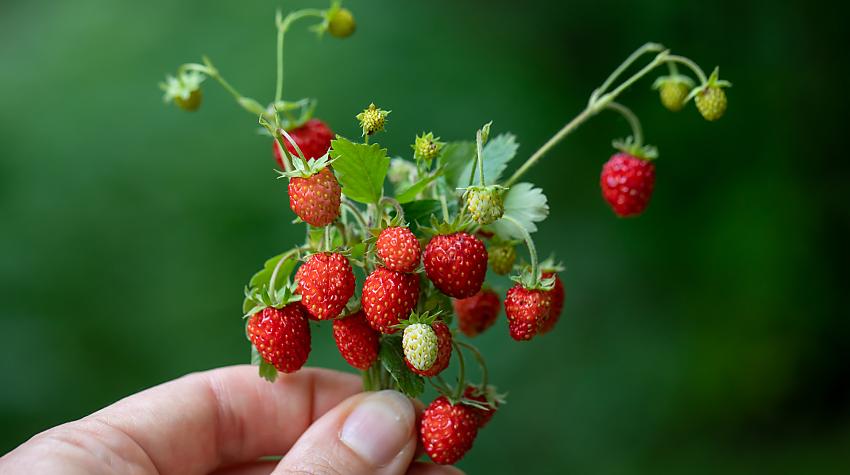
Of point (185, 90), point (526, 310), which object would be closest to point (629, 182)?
point (526, 310)

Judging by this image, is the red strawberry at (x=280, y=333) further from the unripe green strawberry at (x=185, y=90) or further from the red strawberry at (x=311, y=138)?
the unripe green strawberry at (x=185, y=90)

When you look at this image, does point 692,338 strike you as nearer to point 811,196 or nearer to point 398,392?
point 811,196

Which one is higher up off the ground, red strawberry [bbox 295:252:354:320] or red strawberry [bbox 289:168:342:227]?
red strawberry [bbox 289:168:342:227]

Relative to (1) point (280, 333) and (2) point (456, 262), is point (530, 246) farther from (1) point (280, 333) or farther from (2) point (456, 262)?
(1) point (280, 333)

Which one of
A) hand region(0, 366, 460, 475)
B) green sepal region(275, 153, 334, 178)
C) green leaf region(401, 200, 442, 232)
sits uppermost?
green sepal region(275, 153, 334, 178)

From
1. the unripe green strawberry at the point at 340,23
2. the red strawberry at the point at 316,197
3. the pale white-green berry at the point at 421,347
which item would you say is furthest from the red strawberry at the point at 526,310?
the unripe green strawberry at the point at 340,23

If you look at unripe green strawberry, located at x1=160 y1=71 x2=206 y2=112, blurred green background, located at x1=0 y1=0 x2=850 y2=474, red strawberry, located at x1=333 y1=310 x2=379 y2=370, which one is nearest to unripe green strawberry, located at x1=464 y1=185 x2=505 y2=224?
red strawberry, located at x1=333 y1=310 x2=379 y2=370

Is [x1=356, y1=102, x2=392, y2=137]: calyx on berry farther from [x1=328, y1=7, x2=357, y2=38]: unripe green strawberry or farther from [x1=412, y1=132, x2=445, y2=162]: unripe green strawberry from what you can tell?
[x1=328, y1=7, x2=357, y2=38]: unripe green strawberry

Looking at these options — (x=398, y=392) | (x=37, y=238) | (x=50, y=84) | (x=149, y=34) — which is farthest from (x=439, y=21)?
(x=398, y=392)
